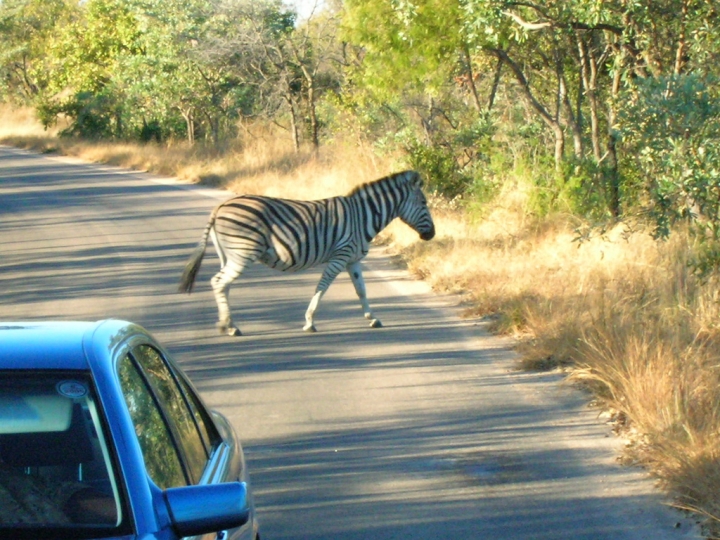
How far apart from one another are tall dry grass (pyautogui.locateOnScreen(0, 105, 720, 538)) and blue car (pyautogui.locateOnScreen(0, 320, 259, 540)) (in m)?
3.15

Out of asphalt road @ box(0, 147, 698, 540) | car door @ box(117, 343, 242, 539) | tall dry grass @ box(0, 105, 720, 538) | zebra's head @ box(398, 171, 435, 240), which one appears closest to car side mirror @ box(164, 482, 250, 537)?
car door @ box(117, 343, 242, 539)

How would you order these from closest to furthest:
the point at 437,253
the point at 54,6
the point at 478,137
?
the point at 437,253
the point at 478,137
the point at 54,6

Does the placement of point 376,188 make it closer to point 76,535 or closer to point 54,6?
point 76,535

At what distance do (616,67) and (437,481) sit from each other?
7301 mm

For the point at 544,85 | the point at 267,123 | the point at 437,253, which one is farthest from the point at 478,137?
the point at 267,123

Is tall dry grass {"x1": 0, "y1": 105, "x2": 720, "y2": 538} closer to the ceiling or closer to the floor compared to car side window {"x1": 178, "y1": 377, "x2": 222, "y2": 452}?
closer to the floor

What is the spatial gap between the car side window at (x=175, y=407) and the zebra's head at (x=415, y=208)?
7.83m

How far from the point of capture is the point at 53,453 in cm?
276

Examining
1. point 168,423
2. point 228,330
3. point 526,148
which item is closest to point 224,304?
point 228,330

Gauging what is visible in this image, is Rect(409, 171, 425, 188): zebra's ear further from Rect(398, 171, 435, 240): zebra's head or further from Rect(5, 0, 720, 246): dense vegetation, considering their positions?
Rect(5, 0, 720, 246): dense vegetation

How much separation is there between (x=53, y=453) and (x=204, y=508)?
20.4 inches

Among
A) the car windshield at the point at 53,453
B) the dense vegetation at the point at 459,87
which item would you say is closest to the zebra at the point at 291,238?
the dense vegetation at the point at 459,87

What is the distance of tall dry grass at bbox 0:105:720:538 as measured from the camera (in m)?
5.91

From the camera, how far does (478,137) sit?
58.4ft
